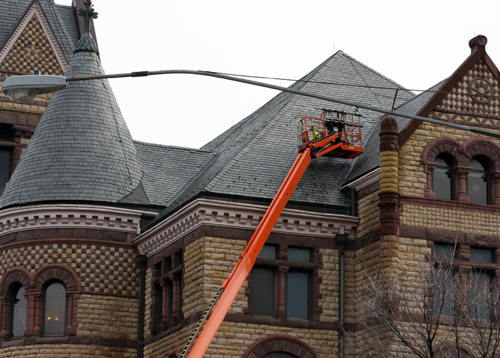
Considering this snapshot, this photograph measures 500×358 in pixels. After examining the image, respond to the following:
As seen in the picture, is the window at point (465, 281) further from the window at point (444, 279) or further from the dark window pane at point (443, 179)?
the dark window pane at point (443, 179)

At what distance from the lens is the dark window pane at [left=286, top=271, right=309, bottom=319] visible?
115 ft

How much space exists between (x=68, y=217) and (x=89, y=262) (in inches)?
59.5

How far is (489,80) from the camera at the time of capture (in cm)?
3638

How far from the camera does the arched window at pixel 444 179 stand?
35.3 meters

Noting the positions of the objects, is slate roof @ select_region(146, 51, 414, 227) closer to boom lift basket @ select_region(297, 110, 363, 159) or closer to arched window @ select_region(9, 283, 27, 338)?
boom lift basket @ select_region(297, 110, 363, 159)

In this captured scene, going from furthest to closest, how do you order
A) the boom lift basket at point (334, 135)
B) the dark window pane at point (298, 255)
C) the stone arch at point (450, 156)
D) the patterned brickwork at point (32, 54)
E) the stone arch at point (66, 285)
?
1. the patterned brickwork at point (32, 54)
2. the stone arch at point (66, 285)
3. the boom lift basket at point (334, 135)
4. the dark window pane at point (298, 255)
5. the stone arch at point (450, 156)

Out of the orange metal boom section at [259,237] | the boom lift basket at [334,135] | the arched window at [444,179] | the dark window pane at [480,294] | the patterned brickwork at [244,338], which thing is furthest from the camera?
the boom lift basket at [334,135]

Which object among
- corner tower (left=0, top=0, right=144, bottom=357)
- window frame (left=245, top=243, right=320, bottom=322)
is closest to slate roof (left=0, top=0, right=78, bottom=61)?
corner tower (left=0, top=0, right=144, bottom=357)

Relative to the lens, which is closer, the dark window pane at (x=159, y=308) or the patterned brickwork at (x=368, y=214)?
the patterned brickwork at (x=368, y=214)

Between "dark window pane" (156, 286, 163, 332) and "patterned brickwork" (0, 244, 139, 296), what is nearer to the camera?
"dark window pane" (156, 286, 163, 332)

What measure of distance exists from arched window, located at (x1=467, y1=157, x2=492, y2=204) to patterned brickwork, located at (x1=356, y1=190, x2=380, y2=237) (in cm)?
273

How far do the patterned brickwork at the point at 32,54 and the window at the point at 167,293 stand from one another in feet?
42.2

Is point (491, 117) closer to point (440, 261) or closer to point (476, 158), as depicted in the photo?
point (476, 158)

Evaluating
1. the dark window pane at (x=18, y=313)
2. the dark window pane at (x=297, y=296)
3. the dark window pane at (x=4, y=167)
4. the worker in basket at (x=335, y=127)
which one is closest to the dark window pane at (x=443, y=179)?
the worker in basket at (x=335, y=127)
